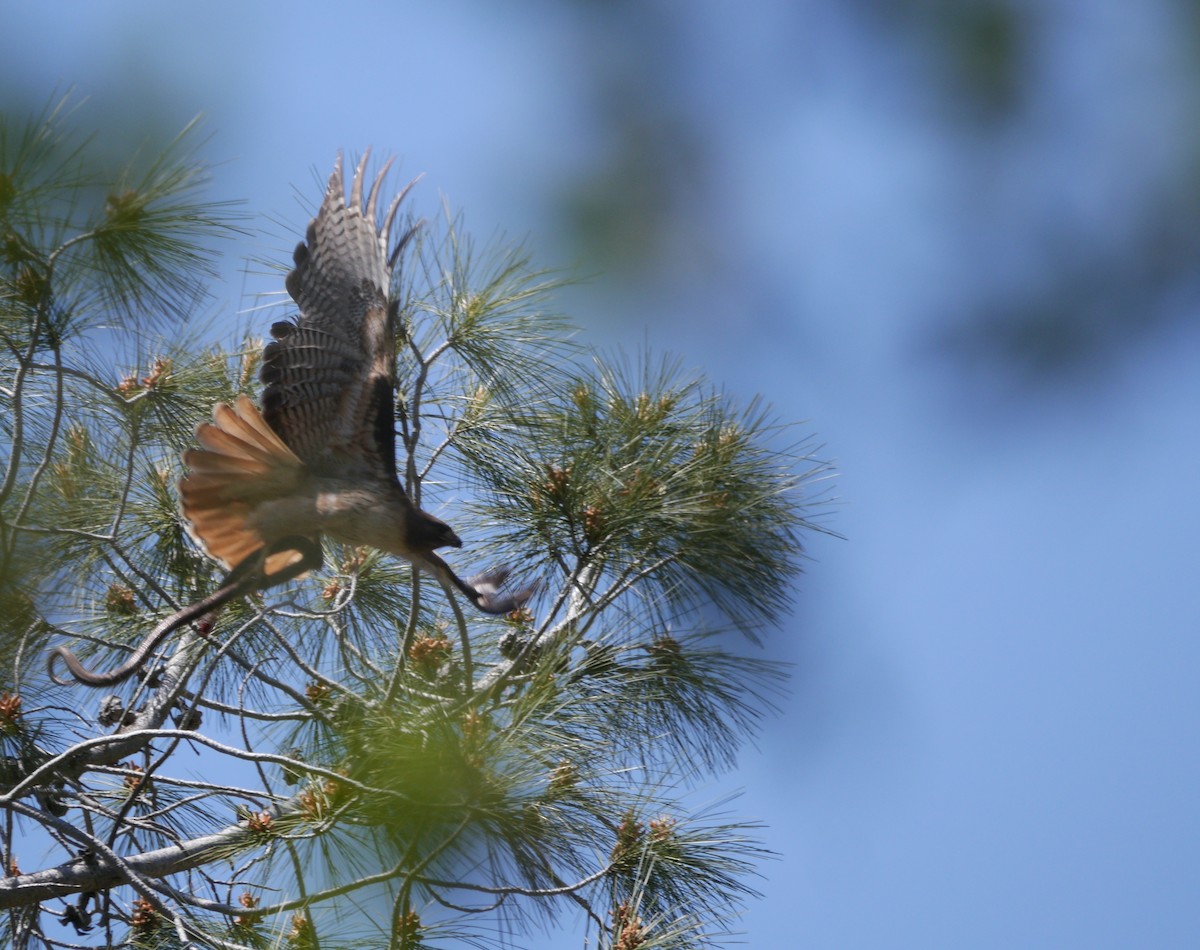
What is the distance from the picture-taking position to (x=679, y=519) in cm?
205

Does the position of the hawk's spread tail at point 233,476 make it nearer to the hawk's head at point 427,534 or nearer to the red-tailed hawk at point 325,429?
the red-tailed hawk at point 325,429

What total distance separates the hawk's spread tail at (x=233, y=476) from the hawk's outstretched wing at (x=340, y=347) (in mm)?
53

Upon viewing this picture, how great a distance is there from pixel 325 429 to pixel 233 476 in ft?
0.61

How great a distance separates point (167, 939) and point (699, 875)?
0.94 m

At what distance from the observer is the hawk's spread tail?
2.15 m

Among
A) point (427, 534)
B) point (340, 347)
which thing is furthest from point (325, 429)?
point (427, 534)

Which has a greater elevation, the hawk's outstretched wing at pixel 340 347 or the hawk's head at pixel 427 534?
the hawk's outstretched wing at pixel 340 347

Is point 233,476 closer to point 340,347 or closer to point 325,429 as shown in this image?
point 325,429

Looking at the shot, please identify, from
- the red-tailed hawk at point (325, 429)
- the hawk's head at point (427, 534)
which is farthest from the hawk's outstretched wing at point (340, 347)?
the hawk's head at point (427, 534)

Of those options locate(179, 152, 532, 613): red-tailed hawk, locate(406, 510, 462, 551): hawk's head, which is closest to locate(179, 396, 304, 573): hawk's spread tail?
locate(179, 152, 532, 613): red-tailed hawk

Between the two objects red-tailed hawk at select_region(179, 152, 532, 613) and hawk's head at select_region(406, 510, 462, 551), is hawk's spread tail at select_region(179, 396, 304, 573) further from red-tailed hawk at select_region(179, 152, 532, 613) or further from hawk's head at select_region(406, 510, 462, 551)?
hawk's head at select_region(406, 510, 462, 551)

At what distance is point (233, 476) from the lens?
2.18 m

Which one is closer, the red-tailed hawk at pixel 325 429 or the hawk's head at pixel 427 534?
the hawk's head at pixel 427 534

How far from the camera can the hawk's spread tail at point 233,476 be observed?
7.04ft
